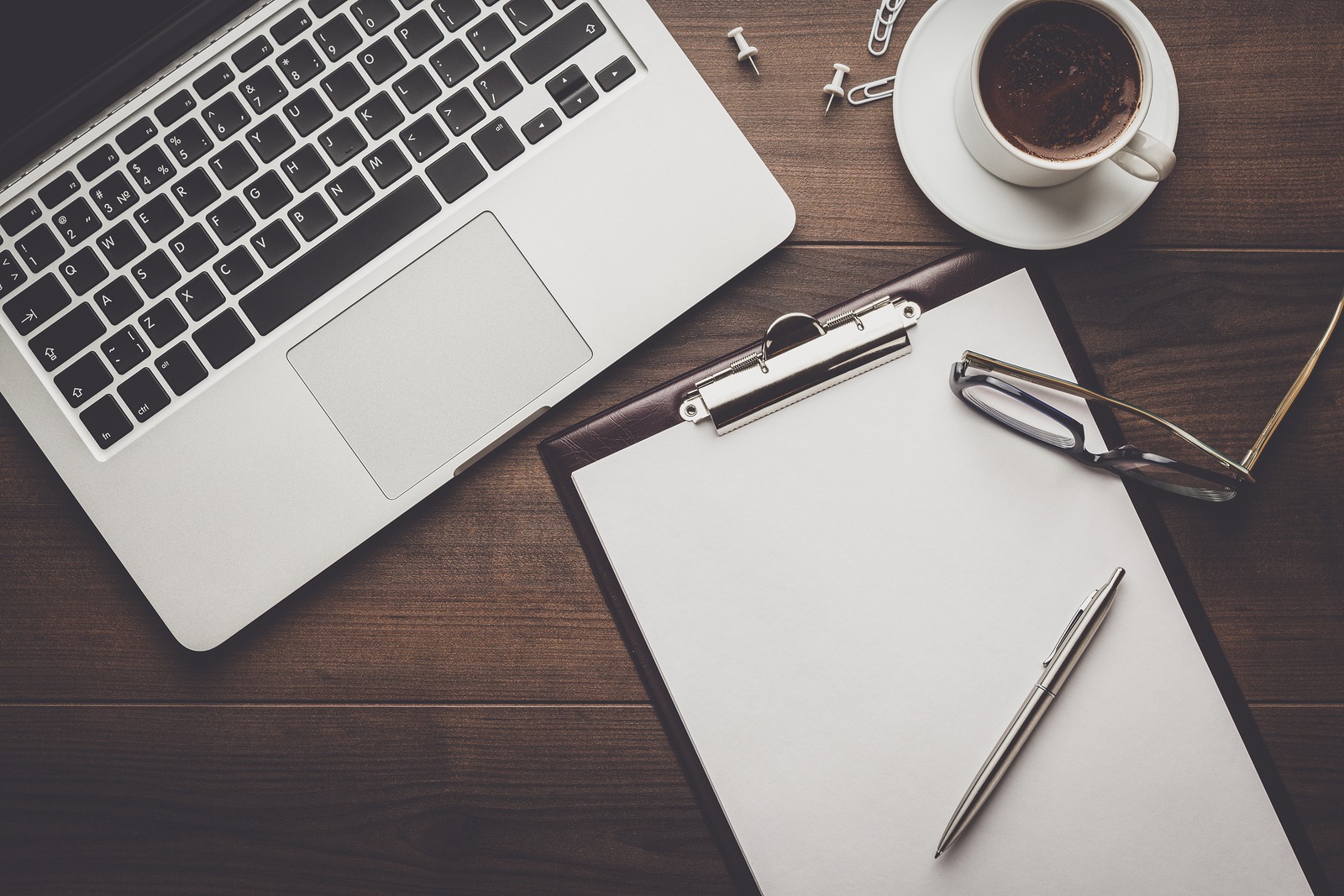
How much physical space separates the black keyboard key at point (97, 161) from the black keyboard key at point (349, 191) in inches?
5.3

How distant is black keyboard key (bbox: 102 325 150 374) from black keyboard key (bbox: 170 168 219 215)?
0.08m

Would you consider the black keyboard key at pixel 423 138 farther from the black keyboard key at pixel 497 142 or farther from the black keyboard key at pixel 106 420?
the black keyboard key at pixel 106 420

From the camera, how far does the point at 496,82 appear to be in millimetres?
453

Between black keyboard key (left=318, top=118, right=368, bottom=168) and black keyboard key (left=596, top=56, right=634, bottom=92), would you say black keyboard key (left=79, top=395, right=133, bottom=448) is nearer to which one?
black keyboard key (left=318, top=118, right=368, bottom=168)

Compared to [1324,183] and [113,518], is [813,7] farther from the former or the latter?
[113,518]

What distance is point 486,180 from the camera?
46cm

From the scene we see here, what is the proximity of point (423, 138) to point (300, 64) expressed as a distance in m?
0.09

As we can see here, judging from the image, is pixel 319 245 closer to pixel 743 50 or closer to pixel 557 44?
pixel 557 44

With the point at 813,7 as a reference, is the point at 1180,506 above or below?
below

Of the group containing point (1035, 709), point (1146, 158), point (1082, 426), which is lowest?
point (1035, 709)

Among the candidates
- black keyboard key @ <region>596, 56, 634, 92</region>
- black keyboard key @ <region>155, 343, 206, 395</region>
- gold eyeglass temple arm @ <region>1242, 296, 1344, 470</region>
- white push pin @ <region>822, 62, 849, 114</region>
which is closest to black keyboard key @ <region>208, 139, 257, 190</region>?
black keyboard key @ <region>155, 343, 206, 395</region>

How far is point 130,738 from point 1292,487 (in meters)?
0.81

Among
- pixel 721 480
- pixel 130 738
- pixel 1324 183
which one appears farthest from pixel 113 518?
pixel 1324 183

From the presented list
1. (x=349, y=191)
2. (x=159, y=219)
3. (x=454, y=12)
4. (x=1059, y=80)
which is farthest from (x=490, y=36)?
(x=1059, y=80)
